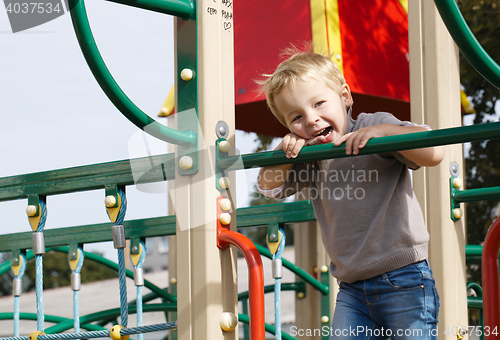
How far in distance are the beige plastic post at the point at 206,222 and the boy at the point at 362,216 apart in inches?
7.8

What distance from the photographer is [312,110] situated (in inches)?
60.2

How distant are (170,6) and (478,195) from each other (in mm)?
1120

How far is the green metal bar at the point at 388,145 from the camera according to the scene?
1.08 m

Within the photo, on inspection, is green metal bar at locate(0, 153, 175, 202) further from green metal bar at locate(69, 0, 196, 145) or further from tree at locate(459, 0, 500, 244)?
tree at locate(459, 0, 500, 244)

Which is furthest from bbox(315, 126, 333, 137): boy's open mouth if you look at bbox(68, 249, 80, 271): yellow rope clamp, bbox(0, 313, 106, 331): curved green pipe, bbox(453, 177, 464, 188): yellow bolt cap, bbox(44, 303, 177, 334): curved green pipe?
bbox(0, 313, 106, 331): curved green pipe

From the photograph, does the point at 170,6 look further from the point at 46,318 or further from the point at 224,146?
the point at 46,318

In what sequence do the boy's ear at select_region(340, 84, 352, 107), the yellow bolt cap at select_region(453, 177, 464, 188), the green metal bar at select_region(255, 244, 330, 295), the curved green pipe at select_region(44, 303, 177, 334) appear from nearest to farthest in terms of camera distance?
the boy's ear at select_region(340, 84, 352, 107) < the yellow bolt cap at select_region(453, 177, 464, 188) < the curved green pipe at select_region(44, 303, 177, 334) < the green metal bar at select_region(255, 244, 330, 295)

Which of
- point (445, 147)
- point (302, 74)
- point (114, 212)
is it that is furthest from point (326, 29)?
point (114, 212)

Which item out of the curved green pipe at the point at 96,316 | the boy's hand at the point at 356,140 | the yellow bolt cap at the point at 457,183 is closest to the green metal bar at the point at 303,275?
the curved green pipe at the point at 96,316

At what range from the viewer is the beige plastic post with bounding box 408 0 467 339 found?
74.0 inches

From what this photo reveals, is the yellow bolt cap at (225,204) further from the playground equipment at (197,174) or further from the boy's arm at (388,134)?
the boy's arm at (388,134)

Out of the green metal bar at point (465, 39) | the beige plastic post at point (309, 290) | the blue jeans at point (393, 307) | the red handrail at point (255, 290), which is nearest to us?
the green metal bar at point (465, 39)

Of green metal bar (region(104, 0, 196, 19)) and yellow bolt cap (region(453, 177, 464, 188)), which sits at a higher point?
green metal bar (region(104, 0, 196, 19))

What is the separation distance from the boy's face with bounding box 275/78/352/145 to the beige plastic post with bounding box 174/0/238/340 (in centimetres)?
18
